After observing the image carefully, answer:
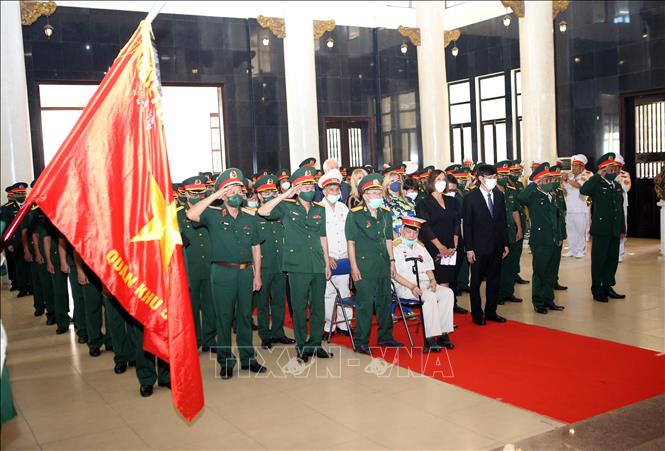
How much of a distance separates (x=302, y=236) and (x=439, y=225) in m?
2.22

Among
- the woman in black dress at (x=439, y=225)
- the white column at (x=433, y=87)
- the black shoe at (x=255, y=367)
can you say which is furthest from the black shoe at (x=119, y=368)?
the white column at (x=433, y=87)

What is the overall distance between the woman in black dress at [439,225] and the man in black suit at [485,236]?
0.80ft

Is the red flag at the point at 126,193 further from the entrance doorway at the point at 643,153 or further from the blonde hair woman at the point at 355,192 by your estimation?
the entrance doorway at the point at 643,153

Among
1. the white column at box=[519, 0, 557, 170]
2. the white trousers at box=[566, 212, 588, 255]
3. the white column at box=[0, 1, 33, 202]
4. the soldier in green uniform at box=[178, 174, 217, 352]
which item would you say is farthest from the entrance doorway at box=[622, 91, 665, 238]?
the white column at box=[0, 1, 33, 202]

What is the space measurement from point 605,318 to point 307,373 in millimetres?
3629

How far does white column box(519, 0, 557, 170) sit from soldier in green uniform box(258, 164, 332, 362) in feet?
31.5

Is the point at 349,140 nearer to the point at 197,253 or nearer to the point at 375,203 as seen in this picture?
the point at 375,203

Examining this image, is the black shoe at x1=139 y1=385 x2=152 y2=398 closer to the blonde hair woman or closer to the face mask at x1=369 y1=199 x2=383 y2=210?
the face mask at x1=369 y1=199 x2=383 y2=210

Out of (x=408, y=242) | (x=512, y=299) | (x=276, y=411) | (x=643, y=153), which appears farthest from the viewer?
(x=643, y=153)

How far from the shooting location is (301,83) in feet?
46.4

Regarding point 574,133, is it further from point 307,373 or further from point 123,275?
point 123,275

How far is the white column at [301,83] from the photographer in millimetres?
13961

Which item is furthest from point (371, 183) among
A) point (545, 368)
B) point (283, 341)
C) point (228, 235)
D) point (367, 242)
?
point (545, 368)

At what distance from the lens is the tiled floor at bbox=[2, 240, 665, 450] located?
4.54m
